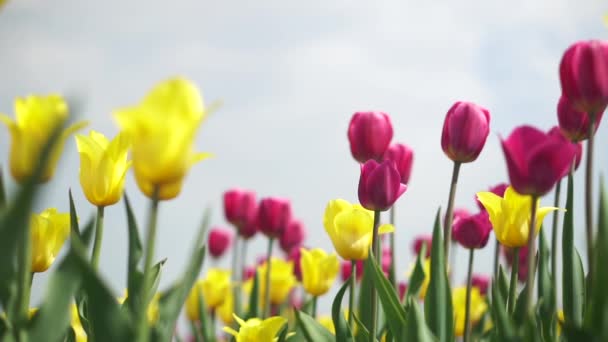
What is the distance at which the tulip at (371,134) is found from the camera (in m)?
2.50

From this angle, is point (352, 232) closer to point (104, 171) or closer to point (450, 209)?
point (450, 209)

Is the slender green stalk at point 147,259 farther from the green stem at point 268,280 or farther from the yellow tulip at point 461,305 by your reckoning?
the yellow tulip at point 461,305

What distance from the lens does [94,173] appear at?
5.83 ft

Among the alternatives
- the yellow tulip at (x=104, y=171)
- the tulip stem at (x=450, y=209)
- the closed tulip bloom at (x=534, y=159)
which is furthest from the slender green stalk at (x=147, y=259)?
the tulip stem at (x=450, y=209)

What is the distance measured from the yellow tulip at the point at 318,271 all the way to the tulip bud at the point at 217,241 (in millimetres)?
2099

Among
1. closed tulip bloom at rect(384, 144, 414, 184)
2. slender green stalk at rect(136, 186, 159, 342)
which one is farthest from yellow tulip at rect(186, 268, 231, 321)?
slender green stalk at rect(136, 186, 159, 342)

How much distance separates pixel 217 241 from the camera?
524 cm

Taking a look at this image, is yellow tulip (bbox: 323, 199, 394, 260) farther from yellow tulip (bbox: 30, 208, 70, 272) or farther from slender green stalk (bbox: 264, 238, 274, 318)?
slender green stalk (bbox: 264, 238, 274, 318)

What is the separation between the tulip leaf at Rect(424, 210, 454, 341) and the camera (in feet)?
6.16

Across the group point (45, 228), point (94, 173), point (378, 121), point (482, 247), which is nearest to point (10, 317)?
point (45, 228)

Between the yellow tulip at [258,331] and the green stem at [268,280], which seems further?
the green stem at [268,280]

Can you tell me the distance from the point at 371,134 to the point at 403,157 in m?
0.27

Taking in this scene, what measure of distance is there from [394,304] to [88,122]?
90cm

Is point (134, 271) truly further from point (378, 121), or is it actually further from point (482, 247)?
point (482, 247)
